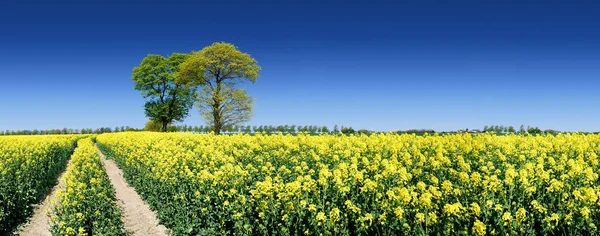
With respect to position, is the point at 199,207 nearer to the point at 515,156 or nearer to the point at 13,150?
the point at 515,156

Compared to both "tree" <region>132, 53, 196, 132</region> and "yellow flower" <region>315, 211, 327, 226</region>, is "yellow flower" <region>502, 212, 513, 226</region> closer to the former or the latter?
"yellow flower" <region>315, 211, 327, 226</region>

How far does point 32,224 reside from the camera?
12914mm

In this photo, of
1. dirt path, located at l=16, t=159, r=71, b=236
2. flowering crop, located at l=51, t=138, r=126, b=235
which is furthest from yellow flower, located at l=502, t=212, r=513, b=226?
dirt path, located at l=16, t=159, r=71, b=236

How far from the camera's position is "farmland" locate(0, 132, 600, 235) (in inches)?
224

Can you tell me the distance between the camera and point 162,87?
196 feet

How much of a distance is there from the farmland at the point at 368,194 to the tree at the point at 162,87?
4449cm

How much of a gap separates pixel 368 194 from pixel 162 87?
5807cm

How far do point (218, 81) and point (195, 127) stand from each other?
67.3ft

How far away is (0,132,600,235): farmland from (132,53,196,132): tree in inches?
1751

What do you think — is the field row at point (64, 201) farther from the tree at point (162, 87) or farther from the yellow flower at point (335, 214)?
the tree at point (162, 87)

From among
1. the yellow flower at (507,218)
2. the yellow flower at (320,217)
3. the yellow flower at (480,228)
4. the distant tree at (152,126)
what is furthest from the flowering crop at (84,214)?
the distant tree at (152,126)

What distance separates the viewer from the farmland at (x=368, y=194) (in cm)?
569

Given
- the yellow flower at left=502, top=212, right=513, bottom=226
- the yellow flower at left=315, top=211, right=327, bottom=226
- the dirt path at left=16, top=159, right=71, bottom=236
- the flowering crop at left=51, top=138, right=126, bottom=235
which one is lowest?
the dirt path at left=16, top=159, right=71, bottom=236

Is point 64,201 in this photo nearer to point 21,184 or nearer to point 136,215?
point 136,215
